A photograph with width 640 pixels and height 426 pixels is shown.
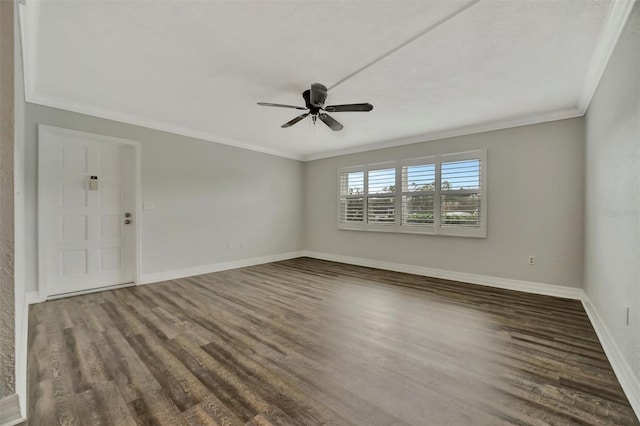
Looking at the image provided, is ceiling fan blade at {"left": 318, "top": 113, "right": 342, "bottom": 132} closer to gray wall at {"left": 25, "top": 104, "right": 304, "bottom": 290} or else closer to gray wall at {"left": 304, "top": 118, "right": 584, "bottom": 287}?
gray wall at {"left": 304, "top": 118, "right": 584, "bottom": 287}

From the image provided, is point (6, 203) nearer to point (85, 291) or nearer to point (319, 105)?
point (319, 105)

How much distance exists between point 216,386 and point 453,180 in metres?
4.30

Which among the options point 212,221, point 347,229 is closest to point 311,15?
point 212,221

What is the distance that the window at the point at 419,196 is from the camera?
4246mm

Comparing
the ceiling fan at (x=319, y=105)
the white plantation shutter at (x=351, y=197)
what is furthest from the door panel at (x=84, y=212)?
the white plantation shutter at (x=351, y=197)

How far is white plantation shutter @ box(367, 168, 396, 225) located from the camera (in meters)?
5.19

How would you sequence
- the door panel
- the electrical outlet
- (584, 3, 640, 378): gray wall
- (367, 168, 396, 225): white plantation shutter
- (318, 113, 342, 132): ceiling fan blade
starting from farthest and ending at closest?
(367, 168, 396, 225): white plantation shutter → the door panel → (318, 113, 342, 132): ceiling fan blade → the electrical outlet → (584, 3, 640, 378): gray wall

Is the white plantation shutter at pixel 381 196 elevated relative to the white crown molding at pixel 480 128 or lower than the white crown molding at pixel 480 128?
lower

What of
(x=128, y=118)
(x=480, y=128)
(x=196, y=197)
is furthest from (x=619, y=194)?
(x=128, y=118)

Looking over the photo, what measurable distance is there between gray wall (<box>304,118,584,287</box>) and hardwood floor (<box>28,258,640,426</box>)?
0.58 metres

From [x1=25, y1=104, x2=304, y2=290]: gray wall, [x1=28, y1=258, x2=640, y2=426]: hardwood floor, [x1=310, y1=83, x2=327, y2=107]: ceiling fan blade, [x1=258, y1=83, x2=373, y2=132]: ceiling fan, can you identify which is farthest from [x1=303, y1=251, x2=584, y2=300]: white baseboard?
[x1=310, y1=83, x2=327, y2=107]: ceiling fan blade

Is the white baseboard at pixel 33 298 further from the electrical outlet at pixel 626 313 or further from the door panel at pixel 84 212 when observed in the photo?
the electrical outlet at pixel 626 313

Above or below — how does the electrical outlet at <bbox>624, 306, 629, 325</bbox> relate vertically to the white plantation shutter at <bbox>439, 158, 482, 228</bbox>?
below

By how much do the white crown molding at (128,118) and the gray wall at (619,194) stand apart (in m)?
4.99
